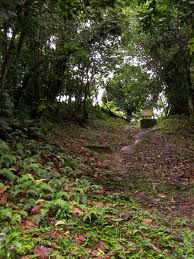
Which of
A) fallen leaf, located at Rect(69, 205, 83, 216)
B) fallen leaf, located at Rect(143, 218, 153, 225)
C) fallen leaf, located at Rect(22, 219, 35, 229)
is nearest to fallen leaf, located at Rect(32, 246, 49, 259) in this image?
fallen leaf, located at Rect(22, 219, 35, 229)

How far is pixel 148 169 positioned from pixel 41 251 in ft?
22.8

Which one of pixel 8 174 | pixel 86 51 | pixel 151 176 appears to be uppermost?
pixel 86 51

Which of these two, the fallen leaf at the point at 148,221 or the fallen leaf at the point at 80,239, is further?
the fallen leaf at the point at 148,221

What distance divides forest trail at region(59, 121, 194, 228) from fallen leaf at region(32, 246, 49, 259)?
10.5 ft

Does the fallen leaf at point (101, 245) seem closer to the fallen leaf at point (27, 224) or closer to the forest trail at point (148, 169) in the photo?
the fallen leaf at point (27, 224)

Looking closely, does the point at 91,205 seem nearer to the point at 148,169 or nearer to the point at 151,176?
the point at 151,176

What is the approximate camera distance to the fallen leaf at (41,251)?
4.12 m

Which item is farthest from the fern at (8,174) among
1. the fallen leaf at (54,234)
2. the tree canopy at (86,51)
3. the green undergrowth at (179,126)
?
the green undergrowth at (179,126)

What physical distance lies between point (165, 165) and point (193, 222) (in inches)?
199

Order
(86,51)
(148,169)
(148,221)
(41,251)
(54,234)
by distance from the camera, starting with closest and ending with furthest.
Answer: (41,251), (54,234), (148,221), (148,169), (86,51)

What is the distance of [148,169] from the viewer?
Result: 35.5ft

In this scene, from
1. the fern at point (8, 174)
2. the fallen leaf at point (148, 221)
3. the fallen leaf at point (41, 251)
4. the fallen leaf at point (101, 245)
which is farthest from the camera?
the fern at point (8, 174)

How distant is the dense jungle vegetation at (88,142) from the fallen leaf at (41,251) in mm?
11

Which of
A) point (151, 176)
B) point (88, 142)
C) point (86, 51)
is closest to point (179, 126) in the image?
point (88, 142)
